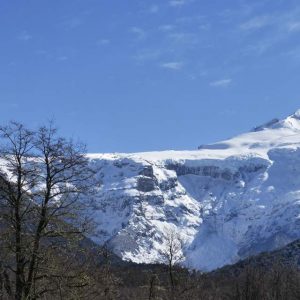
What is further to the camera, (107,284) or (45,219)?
(107,284)

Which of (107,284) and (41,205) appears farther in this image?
(107,284)

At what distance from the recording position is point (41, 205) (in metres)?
28.6

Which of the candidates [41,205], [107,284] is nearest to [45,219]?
[41,205]

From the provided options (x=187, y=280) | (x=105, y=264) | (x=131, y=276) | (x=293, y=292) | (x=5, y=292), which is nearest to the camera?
(x=5, y=292)

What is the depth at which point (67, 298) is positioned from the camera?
92.9 ft

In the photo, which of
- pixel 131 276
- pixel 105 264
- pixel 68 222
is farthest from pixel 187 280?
pixel 131 276

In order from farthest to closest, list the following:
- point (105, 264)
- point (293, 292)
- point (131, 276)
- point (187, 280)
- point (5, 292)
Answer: point (131, 276), point (293, 292), point (187, 280), point (105, 264), point (5, 292)

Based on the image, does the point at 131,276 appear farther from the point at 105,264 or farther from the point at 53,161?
the point at 53,161

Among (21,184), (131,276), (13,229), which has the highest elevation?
(131,276)

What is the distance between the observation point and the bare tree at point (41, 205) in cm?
2769

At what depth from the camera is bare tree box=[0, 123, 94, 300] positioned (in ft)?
90.8

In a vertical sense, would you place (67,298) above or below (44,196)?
below

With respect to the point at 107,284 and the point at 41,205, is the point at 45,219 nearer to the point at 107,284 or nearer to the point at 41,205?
the point at 41,205

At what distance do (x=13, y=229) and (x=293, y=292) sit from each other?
3202 inches
